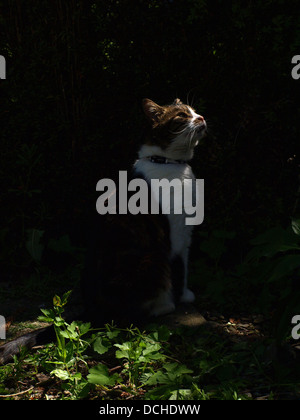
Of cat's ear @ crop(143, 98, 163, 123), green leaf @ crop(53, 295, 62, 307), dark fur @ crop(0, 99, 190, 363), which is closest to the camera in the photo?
green leaf @ crop(53, 295, 62, 307)

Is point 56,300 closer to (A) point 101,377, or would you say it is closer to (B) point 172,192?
(A) point 101,377

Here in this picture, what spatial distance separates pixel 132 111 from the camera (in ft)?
15.1

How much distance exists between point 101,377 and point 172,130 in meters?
1.97

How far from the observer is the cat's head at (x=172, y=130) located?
3992 mm

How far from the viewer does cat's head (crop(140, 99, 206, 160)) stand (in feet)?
13.1

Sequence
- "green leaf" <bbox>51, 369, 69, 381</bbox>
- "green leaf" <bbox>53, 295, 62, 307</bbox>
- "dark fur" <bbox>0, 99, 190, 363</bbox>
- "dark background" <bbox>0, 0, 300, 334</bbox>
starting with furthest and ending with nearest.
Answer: "dark background" <bbox>0, 0, 300, 334</bbox> → "dark fur" <bbox>0, 99, 190, 363</bbox> → "green leaf" <bbox>53, 295, 62, 307</bbox> → "green leaf" <bbox>51, 369, 69, 381</bbox>

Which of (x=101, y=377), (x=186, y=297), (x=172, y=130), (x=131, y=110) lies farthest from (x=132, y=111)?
(x=101, y=377)

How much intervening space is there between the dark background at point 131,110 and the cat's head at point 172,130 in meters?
0.52

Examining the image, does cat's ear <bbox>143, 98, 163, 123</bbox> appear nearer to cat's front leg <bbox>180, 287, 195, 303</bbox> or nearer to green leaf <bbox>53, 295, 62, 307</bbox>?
cat's front leg <bbox>180, 287, 195, 303</bbox>

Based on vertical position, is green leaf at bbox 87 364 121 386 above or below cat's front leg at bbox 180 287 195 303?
below

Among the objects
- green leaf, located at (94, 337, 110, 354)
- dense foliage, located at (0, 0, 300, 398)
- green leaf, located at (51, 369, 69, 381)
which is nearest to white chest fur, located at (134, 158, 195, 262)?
dense foliage, located at (0, 0, 300, 398)

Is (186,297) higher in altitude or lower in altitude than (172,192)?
lower

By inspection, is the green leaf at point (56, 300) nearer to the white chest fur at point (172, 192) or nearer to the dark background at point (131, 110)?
the white chest fur at point (172, 192)

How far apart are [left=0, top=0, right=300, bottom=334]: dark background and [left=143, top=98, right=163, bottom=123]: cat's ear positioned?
1.72 feet
